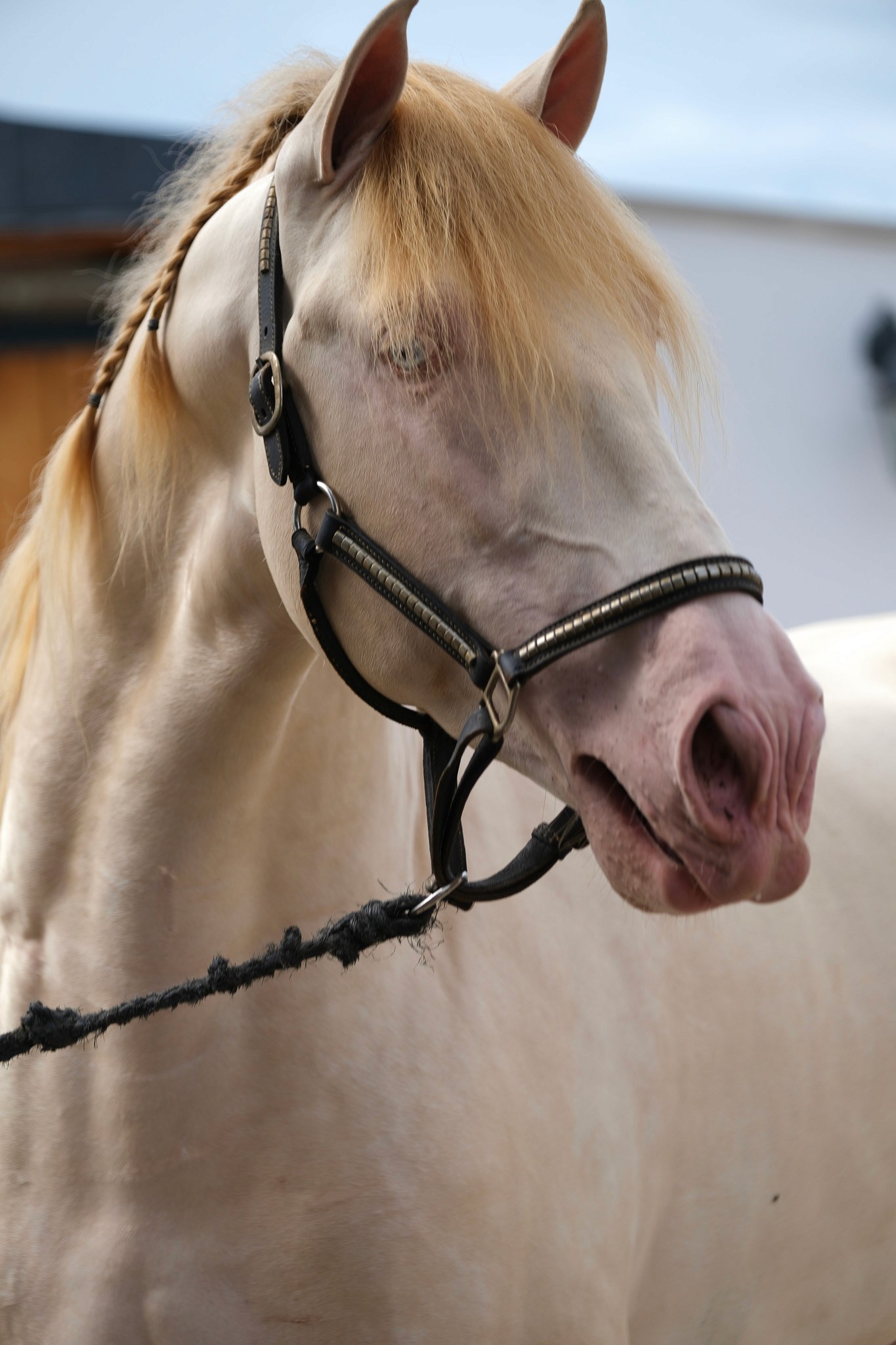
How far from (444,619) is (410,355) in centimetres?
19

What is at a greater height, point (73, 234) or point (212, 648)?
point (73, 234)

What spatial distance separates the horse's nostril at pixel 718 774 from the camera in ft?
2.14

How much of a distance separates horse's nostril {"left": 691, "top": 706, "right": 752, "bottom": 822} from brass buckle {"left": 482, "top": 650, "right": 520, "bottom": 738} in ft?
0.42

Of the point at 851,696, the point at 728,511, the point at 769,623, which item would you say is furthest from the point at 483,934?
the point at 728,511

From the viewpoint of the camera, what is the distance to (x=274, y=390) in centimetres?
82

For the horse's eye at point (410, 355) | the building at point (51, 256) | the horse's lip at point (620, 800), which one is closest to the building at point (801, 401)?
the building at point (51, 256)

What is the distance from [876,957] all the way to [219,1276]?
96 cm

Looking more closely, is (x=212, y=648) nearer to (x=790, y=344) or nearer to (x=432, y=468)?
(x=432, y=468)

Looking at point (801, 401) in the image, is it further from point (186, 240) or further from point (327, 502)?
point (327, 502)

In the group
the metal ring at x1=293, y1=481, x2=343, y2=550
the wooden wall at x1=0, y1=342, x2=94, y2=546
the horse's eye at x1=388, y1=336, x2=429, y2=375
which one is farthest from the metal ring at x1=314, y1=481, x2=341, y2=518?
the wooden wall at x1=0, y1=342, x2=94, y2=546

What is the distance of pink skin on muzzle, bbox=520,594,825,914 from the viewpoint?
25.2 inches

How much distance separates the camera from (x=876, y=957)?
146 cm

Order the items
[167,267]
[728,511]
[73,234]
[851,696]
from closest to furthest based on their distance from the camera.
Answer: [167,267] < [851,696] < [73,234] < [728,511]

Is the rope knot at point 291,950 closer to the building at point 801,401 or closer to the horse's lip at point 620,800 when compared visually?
the horse's lip at point 620,800
